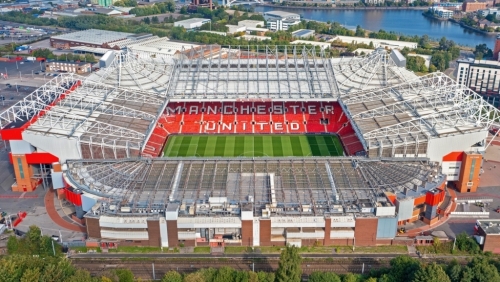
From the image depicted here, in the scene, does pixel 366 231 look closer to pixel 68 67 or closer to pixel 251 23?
pixel 68 67

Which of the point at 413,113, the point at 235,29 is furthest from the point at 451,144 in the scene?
the point at 235,29

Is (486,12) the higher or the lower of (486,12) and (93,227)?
Result: the higher

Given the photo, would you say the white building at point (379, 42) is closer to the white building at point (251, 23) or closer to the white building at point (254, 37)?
the white building at point (254, 37)

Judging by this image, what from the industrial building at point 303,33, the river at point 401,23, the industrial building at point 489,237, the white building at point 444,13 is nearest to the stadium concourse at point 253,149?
the industrial building at point 489,237

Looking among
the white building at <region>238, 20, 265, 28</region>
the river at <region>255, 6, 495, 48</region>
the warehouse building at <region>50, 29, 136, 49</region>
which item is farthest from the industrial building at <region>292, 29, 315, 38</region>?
the warehouse building at <region>50, 29, 136, 49</region>

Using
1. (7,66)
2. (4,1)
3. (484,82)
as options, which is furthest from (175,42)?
(4,1)

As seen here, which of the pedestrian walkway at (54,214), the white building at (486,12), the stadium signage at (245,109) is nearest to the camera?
the pedestrian walkway at (54,214)

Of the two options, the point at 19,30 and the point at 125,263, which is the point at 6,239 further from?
the point at 19,30

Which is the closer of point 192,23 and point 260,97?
point 260,97
